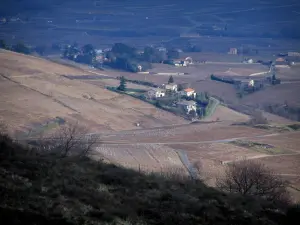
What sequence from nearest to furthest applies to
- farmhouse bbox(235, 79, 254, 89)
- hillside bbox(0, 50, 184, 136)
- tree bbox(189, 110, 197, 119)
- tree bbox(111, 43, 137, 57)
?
hillside bbox(0, 50, 184, 136)
tree bbox(189, 110, 197, 119)
farmhouse bbox(235, 79, 254, 89)
tree bbox(111, 43, 137, 57)

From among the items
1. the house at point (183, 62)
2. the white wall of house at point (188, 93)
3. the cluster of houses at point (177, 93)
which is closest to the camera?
the cluster of houses at point (177, 93)

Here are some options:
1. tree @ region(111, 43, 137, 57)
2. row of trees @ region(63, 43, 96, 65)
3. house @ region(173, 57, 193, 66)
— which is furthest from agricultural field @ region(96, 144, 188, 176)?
tree @ region(111, 43, 137, 57)

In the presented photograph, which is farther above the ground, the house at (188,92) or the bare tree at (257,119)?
the house at (188,92)

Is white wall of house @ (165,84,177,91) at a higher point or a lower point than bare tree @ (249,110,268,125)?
higher

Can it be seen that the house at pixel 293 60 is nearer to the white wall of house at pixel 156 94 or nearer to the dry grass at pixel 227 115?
the dry grass at pixel 227 115

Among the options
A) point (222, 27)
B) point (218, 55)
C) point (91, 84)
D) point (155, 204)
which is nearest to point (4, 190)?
point (155, 204)

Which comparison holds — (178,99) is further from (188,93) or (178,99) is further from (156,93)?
(188,93)

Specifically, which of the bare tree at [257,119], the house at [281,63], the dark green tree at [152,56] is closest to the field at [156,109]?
the bare tree at [257,119]

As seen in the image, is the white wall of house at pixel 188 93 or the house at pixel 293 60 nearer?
the white wall of house at pixel 188 93

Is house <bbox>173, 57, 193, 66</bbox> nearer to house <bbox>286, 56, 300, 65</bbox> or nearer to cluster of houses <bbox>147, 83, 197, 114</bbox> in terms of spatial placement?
house <bbox>286, 56, 300, 65</bbox>
